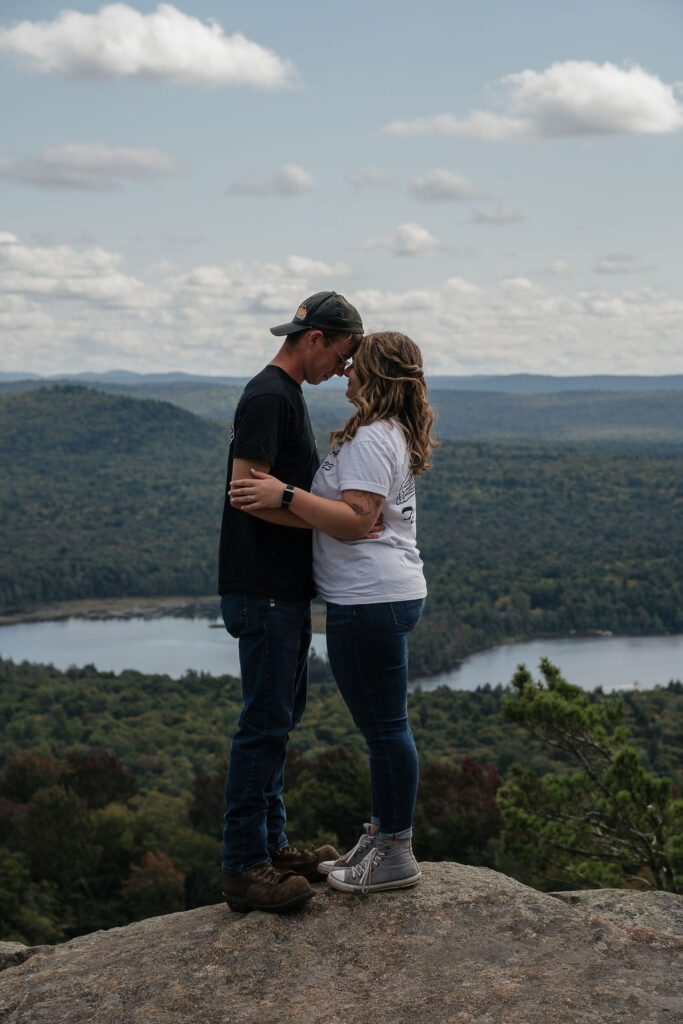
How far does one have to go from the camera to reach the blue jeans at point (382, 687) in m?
4.05

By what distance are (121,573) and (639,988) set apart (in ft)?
427

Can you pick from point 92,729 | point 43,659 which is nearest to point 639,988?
point 92,729

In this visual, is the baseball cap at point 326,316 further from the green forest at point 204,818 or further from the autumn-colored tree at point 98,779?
the autumn-colored tree at point 98,779

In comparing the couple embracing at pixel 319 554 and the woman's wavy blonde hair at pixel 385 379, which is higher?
the woman's wavy blonde hair at pixel 385 379

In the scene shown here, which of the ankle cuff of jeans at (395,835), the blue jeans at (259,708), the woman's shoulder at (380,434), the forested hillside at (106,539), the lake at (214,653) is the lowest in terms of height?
the lake at (214,653)

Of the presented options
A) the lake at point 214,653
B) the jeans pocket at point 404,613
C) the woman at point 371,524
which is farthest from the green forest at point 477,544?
the jeans pocket at point 404,613

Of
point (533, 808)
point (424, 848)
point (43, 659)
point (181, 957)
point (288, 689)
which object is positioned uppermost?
point (288, 689)

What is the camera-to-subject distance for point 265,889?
420cm

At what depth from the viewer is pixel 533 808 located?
12.8 meters

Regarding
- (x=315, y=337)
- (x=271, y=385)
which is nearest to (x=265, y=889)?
(x=271, y=385)

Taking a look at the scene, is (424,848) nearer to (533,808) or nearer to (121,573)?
(533,808)

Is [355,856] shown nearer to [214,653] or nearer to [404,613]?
[404,613]

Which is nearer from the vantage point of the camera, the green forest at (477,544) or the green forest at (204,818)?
the green forest at (204,818)

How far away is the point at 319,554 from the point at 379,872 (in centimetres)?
153
